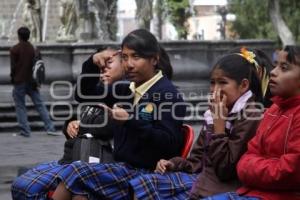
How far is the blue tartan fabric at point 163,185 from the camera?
4965 mm

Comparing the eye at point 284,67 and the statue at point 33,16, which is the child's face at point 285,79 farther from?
the statue at point 33,16

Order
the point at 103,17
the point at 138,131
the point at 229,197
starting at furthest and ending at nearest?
1. the point at 103,17
2. the point at 138,131
3. the point at 229,197

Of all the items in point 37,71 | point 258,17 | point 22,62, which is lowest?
point 258,17

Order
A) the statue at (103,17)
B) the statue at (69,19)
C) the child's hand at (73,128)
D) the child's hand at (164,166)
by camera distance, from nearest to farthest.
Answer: the child's hand at (164,166), the child's hand at (73,128), the statue at (103,17), the statue at (69,19)

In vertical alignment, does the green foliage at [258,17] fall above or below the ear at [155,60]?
below

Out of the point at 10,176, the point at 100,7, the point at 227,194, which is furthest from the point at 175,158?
the point at 100,7

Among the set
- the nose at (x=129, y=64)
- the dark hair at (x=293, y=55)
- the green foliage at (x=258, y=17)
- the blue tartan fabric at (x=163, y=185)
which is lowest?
the green foliage at (x=258, y=17)

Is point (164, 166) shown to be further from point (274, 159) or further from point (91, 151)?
point (274, 159)

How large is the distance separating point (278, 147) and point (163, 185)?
838mm

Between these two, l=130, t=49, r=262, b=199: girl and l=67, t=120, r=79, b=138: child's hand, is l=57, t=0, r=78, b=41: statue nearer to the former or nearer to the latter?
l=67, t=120, r=79, b=138: child's hand

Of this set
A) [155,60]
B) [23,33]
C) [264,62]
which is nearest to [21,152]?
[23,33]

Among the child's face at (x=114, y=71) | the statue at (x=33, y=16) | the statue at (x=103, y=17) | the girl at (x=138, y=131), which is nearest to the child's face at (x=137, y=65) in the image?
the girl at (x=138, y=131)

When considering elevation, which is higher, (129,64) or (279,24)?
(129,64)

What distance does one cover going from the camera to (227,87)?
492 centimetres
